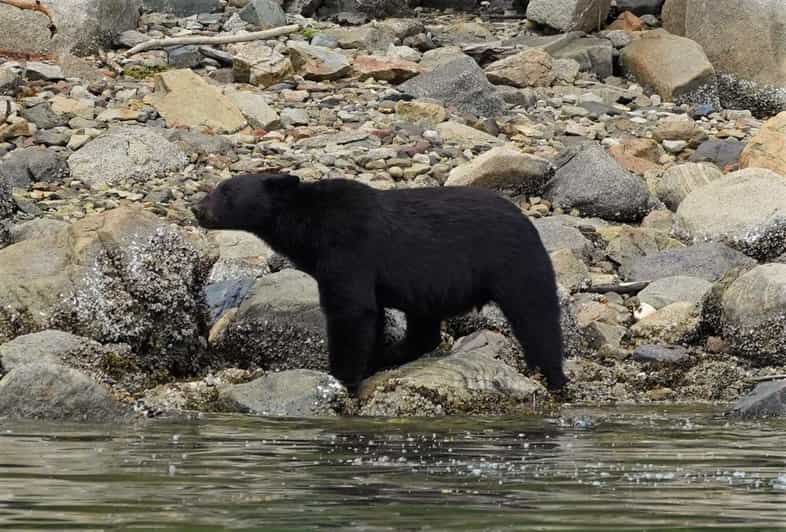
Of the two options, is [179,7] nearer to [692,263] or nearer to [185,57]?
[185,57]

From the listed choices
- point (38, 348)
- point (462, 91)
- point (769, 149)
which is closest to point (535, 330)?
point (38, 348)

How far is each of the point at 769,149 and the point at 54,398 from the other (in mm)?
9583

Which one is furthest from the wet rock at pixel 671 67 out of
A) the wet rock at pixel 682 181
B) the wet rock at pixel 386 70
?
the wet rock at pixel 682 181

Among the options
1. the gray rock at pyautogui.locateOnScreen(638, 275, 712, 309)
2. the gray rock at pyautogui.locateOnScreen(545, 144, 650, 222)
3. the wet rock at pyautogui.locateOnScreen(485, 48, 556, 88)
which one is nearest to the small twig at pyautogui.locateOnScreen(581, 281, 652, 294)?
the gray rock at pyautogui.locateOnScreen(638, 275, 712, 309)

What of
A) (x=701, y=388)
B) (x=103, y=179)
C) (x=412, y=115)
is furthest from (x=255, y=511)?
(x=412, y=115)

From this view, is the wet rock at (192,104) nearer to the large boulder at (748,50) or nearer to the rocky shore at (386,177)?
the rocky shore at (386,177)

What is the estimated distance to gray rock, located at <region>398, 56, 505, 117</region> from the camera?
1855cm

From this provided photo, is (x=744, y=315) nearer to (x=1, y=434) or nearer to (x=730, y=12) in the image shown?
(x=1, y=434)

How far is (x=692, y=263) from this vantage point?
43.1 feet

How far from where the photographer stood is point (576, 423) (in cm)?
855

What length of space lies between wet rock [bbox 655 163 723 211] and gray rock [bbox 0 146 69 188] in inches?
226

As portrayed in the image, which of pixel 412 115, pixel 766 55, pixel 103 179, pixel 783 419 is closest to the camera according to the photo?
pixel 783 419

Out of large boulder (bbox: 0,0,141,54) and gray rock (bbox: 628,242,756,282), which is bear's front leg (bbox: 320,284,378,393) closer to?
gray rock (bbox: 628,242,756,282)

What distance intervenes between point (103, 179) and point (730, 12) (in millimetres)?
9042
